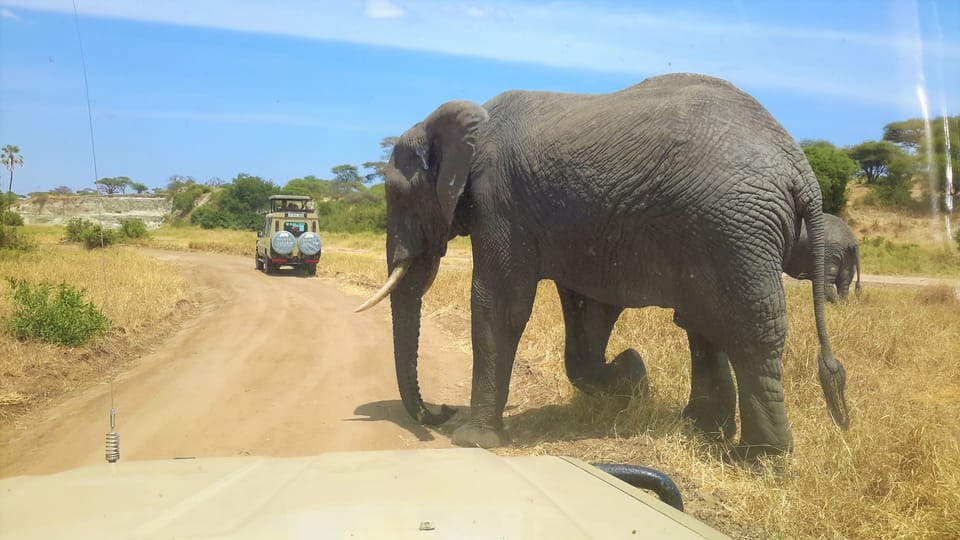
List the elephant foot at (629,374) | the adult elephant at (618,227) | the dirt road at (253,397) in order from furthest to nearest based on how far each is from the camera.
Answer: the elephant foot at (629,374) → the dirt road at (253,397) → the adult elephant at (618,227)

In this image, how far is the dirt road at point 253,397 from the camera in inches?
256

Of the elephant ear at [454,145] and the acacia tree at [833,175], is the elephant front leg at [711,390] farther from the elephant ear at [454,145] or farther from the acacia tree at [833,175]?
the acacia tree at [833,175]

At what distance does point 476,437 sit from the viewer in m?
6.82

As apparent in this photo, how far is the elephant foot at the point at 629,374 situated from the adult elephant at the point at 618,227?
2cm

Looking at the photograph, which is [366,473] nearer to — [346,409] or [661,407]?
[661,407]

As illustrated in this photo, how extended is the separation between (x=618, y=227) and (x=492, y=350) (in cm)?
153

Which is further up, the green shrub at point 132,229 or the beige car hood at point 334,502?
the beige car hood at point 334,502

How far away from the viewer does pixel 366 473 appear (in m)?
2.44

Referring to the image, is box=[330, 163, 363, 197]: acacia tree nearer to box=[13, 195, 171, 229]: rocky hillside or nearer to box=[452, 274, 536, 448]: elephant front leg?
box=[13, 195, 171, 229]: rocky hillside

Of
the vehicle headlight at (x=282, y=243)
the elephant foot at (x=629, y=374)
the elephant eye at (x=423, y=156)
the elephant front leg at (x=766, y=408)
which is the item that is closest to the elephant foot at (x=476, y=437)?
the elephant foot at (x=629, y=374)

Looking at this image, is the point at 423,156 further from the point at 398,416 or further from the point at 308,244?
the point at 308,244

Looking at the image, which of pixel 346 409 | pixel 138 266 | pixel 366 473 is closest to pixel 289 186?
pixel 138 266

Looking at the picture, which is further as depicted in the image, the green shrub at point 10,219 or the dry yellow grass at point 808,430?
the green shrub at point 10,219

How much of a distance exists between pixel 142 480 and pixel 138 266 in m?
18.6
